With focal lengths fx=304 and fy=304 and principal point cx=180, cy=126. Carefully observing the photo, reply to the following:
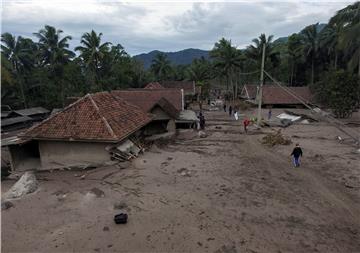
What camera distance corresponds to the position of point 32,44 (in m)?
44.1

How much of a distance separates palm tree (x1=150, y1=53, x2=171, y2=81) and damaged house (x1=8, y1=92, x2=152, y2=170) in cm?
4534

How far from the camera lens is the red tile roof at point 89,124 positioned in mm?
16219

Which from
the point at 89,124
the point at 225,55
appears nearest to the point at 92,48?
the point at 225,55

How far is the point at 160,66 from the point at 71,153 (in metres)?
48.1

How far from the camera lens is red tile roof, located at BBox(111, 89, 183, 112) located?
86.6 feet

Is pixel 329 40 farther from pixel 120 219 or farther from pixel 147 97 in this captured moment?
pixel 120 219

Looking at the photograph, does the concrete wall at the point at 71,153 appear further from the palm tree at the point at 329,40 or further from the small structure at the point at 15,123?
the palm tree at the point at 329,40

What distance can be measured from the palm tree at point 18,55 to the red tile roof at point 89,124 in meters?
24.0

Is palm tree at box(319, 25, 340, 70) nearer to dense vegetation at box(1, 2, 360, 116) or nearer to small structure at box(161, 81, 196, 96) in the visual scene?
dense vegetation at box(1, 2, 360, 116)

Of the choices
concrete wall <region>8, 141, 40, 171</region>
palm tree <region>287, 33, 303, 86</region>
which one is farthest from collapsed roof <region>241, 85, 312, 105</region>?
concrete wall <region>8, 141, 40, 171</region>

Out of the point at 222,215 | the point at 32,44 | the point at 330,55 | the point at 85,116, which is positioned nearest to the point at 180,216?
the point at 222,215

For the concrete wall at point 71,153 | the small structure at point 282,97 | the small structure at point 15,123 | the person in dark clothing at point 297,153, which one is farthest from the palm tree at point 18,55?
the person in dark clothing at point 297,153

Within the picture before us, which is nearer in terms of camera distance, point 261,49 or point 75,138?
point 75,138

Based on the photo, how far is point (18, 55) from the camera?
38.2m
